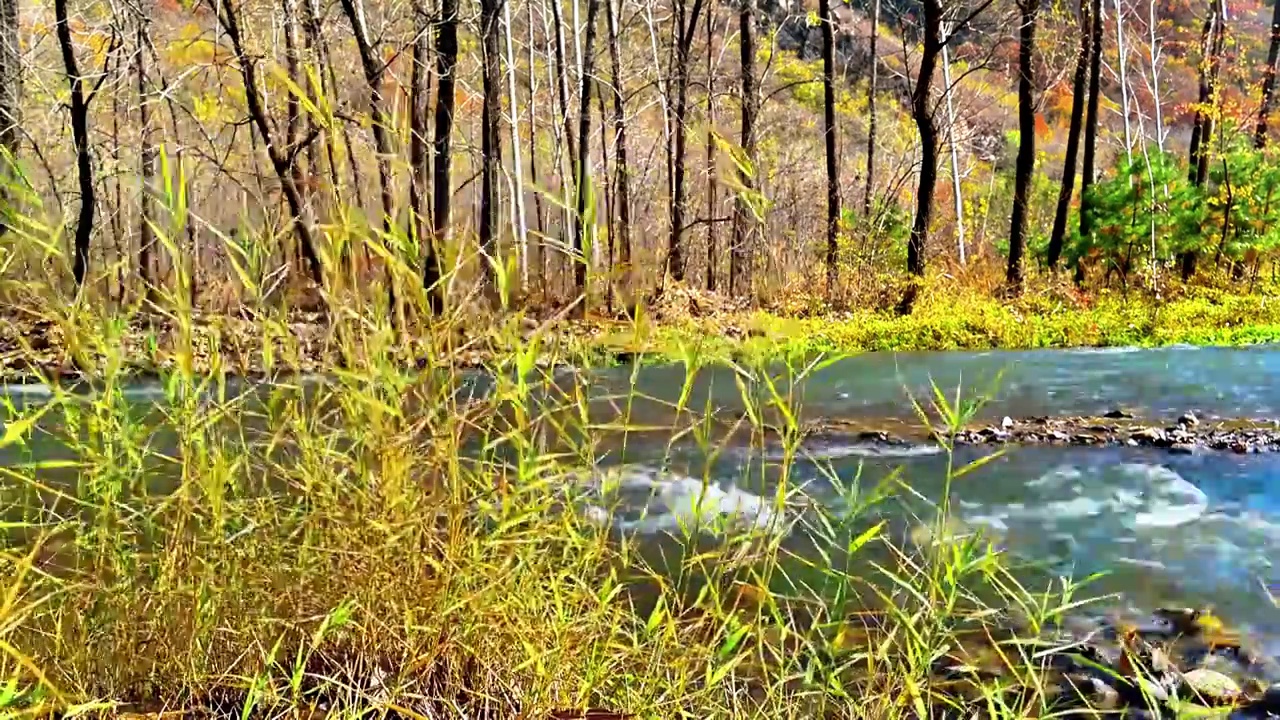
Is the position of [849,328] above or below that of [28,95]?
below

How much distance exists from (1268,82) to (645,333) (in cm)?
1784

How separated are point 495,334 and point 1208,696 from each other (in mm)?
2142

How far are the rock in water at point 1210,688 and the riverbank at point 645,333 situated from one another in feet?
4.34

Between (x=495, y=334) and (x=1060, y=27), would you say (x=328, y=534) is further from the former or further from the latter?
(x=1060, y=27)

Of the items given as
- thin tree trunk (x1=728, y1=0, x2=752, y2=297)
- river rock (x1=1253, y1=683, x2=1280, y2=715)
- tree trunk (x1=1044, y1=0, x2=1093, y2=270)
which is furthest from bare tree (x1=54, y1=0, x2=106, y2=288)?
tree trunk (x1=1044, y1=0, x2=1093, y2=270)

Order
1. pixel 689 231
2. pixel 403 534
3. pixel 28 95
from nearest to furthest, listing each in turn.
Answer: pixel 403 534 → pixel 28 95 → pixel 689 231

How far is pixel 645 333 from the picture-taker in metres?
1.78

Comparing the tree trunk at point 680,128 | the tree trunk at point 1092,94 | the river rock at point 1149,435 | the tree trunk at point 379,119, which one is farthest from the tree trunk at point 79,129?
the tree trunk at point 1092,94

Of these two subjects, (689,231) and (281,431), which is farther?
Answer: (689,231)

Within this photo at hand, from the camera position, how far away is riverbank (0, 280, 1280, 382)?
1.60 metres

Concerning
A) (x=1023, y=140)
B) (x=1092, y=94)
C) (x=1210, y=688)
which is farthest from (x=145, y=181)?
(x=1092, y=94)

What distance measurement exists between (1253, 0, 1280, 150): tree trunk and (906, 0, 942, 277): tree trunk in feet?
23.3

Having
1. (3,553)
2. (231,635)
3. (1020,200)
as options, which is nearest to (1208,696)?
(231,635)

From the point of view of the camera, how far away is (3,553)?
1334 millimetres
